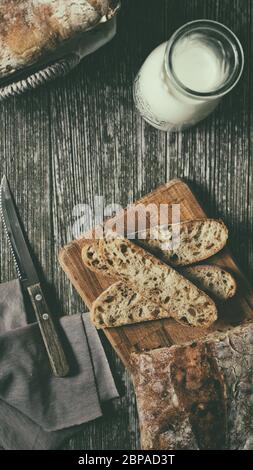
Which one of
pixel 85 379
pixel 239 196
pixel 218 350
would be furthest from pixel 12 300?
pixel 239 196

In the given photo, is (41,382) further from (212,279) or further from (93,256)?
(212,279)

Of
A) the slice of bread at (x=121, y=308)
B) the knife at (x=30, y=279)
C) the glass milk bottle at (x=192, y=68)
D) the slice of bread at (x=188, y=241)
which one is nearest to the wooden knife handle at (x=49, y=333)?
the knife at (x=30, y=279)

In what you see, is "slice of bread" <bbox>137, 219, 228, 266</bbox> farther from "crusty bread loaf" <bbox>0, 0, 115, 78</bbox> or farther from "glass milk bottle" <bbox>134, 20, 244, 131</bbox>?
"crusty bread loaf" <bbox>0, 0, 115, 78</bbox>

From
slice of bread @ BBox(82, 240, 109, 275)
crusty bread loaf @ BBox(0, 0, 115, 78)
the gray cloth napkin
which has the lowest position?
the gray cloth napkin

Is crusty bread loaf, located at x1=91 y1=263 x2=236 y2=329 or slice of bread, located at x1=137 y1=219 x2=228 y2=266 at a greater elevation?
slice of bread, located at x1=137 y1=219 x2=228 y2=266

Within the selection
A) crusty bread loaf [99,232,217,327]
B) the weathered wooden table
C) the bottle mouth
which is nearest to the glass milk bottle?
the bottle mouth

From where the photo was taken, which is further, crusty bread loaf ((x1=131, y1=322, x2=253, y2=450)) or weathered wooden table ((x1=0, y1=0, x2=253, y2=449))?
weathered wooden table ((x1=0, y1=0, x2=253, y2=449))
